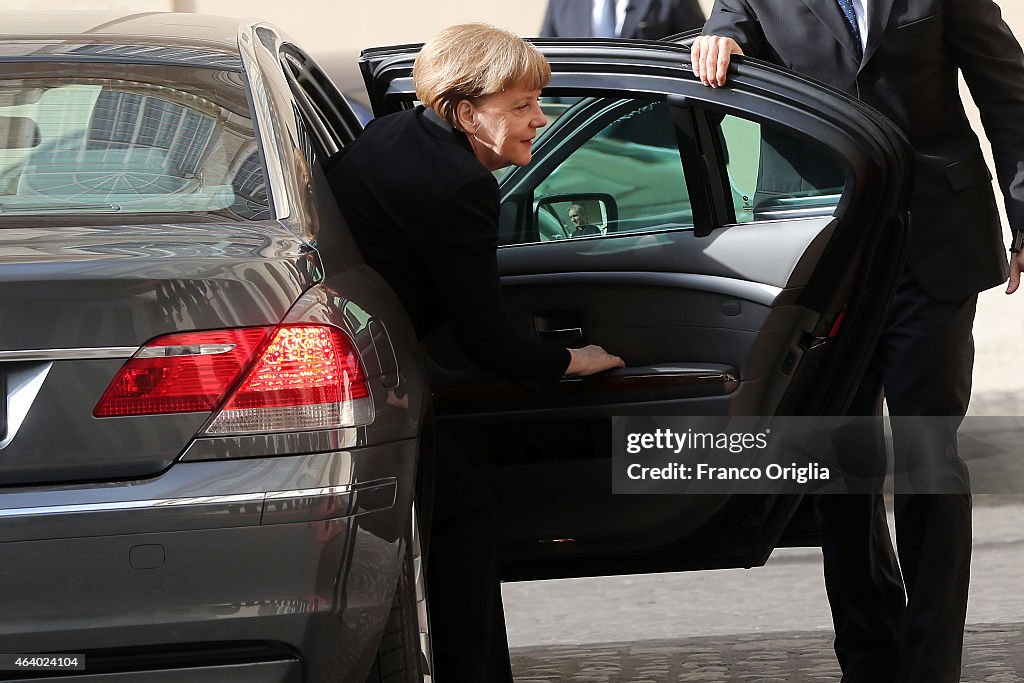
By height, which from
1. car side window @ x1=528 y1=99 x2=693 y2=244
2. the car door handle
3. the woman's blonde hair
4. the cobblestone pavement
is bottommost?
the cobblestone pavement

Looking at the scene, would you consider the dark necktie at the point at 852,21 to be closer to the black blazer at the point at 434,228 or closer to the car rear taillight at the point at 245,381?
the black blazer at the point at 434,228

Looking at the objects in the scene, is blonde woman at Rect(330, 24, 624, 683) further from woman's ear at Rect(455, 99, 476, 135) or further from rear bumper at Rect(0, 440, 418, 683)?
rear bumper at Rect(0, 440, 418, 683)

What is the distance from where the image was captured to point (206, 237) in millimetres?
2230

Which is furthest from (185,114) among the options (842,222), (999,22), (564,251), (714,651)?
(714,651)

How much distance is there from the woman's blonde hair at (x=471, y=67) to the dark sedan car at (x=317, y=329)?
0.79 feet

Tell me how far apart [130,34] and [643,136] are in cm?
113

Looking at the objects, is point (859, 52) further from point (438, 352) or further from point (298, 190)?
point (298, 190)

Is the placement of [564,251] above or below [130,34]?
below

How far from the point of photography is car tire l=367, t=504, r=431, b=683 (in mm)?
2371

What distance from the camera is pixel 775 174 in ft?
10.3

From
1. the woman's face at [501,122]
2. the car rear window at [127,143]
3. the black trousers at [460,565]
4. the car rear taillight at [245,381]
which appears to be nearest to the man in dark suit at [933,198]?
the woman's face at [501,122]

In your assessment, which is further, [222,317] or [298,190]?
[298,190]

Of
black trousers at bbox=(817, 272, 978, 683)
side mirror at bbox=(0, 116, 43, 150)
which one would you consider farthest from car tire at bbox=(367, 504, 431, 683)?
black trousers at bbox=(817, 272, 978, 683)

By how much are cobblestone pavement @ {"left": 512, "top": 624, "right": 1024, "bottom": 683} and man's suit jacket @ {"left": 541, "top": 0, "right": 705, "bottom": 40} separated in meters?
1.85
